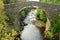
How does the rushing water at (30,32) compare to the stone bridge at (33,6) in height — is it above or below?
below

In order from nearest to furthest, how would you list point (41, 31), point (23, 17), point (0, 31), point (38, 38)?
point (0, 31)
point (38, 38)
point (41, 31)
point (23, 17)

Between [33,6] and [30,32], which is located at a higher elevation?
[33,6]

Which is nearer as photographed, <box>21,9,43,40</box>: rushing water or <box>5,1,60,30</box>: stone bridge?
<box>5,1,60,30</box>: stone bridge

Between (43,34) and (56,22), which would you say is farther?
(43,34)

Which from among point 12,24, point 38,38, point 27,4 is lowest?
point 38,38

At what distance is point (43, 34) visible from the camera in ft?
131

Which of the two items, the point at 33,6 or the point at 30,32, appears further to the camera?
the point at 30,32

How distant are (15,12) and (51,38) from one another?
545 cm

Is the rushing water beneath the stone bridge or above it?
beneath

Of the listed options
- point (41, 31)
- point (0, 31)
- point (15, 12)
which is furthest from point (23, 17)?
point (0, 31)

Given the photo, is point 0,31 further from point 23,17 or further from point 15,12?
point 23,17

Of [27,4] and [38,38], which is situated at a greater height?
[27,4]

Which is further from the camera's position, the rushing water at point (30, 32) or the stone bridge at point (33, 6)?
the rushing water at point (30, 32)

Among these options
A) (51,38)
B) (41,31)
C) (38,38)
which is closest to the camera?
(51,38)
